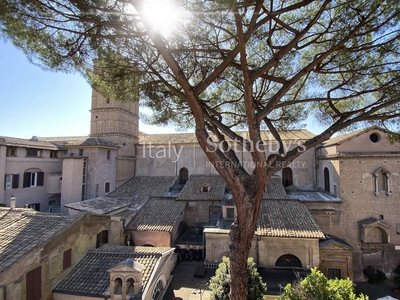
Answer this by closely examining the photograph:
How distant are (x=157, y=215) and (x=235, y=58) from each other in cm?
1038

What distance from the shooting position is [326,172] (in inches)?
633

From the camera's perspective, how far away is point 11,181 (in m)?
14.8

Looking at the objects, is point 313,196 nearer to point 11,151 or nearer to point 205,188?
point 205,188

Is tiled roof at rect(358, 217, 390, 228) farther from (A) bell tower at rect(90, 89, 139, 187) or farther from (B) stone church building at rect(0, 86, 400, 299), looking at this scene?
(A) bell tower at rect(90, 89, 139, 187)

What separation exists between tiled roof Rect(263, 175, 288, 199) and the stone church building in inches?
2.8

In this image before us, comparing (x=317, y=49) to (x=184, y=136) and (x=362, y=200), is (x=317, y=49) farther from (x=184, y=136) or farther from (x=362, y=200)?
(x=184, y=136)

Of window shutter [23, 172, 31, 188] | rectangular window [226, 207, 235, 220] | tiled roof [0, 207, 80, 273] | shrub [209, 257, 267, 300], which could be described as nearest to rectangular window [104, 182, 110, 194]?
window shutter [23, 172, 31, 188]

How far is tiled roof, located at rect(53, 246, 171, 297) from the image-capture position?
7.30 m

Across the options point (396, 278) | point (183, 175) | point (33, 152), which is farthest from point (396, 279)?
point (33, 152)

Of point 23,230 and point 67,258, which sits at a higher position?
point 23,230

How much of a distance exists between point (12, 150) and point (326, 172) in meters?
22.1

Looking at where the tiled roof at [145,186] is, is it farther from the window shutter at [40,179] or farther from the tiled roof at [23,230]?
the tiled roof at [23,230]

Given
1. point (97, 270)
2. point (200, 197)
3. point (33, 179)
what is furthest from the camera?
point (33, 179)

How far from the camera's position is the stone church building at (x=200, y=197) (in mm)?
11211
